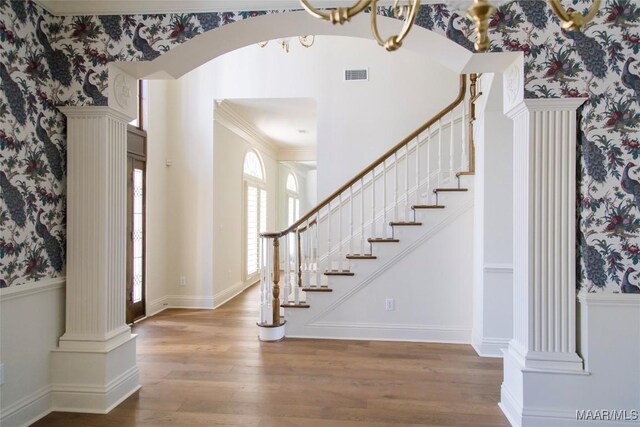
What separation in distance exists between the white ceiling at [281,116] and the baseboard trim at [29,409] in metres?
4.07

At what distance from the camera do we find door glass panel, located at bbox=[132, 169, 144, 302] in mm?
4930

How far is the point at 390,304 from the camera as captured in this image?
4129 mm

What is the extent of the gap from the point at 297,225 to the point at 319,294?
30.8 inches

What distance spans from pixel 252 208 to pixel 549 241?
575 cm

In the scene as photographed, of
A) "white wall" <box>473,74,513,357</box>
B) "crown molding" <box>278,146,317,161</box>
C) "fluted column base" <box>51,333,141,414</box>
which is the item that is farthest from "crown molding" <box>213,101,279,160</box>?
"fluted column base" <box>51,333,141,414</box>

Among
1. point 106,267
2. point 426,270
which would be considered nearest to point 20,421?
point 106,267

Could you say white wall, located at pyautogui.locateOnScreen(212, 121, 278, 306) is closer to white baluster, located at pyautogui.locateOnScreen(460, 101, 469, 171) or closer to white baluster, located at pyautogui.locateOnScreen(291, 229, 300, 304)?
white baluster, located at pyautogui.locateOnScreen(291, 229, 300, 304)

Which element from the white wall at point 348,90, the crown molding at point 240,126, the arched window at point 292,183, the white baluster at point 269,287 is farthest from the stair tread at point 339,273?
the arched window at point 292,183

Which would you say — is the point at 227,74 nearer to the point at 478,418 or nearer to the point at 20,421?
the point at 20,421

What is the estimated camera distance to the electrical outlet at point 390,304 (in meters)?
4.12

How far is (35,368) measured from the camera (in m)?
2.44

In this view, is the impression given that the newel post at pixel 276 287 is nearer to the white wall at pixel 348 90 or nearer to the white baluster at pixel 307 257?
the white baluster at pixel 307 257

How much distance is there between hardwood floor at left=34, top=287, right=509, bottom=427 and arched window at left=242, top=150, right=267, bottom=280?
2849mm

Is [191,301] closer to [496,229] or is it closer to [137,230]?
[137,230]
